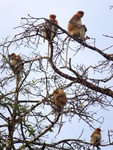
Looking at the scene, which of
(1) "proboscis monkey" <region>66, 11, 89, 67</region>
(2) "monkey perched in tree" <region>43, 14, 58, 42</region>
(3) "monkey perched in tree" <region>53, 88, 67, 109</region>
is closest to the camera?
(2) "monkey perched in tree" <region>43, 14, 58, 42</region>

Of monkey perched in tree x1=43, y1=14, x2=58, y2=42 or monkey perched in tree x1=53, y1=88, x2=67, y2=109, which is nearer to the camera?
monkey perched in tree x1=43, y1=14, x2=58, y2=42

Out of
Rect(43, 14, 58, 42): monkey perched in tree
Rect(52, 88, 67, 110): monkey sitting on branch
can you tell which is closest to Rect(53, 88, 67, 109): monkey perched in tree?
Rect(52, 88, 67, 110): monkey sitting on branch

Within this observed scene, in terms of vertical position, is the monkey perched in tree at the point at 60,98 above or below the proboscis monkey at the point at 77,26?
below

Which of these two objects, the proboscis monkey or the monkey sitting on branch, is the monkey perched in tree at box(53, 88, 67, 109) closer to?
the monkey sitting on branch

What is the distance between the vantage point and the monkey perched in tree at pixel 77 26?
874 cm

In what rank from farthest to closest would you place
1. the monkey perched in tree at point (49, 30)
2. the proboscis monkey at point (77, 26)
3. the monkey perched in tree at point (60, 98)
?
the proboscis monkey at point (77, 26) < the monkey perched in tree at point (60, 98) < the monkey perched in tree at point (49, 30)

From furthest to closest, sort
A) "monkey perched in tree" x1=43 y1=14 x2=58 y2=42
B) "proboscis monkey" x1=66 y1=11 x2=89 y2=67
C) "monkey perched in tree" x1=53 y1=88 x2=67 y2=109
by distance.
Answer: "proboscis monkey" x1=66 y1=11 x2=89 y2=67
"monkey perched in tree" x1=53 y1=88 x2=67 y2=109
"monkey perched in tree" x1=43 y1=14 x2=58 y2=42

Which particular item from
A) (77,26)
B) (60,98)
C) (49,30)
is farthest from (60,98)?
(77,26)

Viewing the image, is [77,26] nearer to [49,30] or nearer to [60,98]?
[60,98]

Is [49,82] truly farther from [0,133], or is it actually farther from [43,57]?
[0,133]

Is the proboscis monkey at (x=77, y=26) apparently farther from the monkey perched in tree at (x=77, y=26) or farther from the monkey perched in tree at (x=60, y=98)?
the monkey perched in tree at (x=60, y=98)

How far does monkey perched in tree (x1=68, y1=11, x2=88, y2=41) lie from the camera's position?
874 centimetres

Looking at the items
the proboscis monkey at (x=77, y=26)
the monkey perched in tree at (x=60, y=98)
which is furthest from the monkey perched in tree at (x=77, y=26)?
the monkey perched in tree at (x=60, y=98)

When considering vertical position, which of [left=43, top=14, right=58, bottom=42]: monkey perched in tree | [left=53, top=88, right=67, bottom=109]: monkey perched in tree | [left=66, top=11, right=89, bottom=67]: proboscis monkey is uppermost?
Result: [left=66, top=11, right=89, bottom=67]: proboscis monkey
